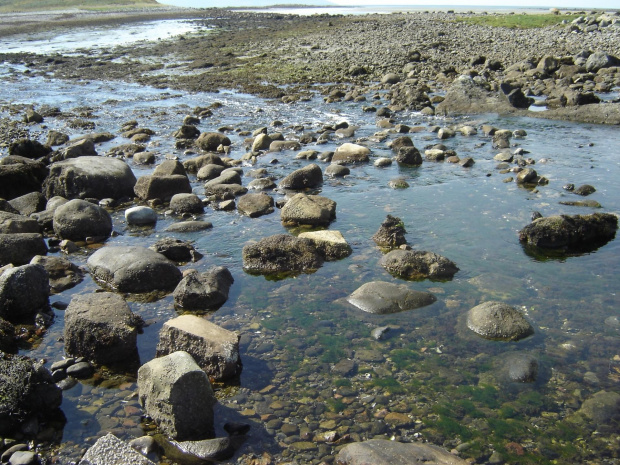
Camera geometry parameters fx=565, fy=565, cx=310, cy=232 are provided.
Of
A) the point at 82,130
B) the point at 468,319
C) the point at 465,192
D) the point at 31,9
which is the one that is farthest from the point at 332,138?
the point at 31,9

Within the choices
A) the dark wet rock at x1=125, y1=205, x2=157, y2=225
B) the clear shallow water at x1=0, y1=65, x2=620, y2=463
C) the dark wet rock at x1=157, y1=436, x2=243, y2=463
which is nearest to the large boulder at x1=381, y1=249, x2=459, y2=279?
the clear shallow water at x1=0, y1=65, x2=620, y2=463

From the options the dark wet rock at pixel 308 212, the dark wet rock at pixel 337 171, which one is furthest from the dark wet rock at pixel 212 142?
the dark wet rock at pixel 308 212

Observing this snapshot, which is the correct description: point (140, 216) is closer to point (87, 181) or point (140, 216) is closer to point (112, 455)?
point (87, 181)

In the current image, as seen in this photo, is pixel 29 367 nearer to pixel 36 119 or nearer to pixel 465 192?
pixel 465 192

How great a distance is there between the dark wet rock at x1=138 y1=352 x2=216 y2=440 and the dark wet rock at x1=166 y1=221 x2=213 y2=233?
6325 millimetres

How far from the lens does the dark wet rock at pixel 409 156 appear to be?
1734 cm

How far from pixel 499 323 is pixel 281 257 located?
424cm

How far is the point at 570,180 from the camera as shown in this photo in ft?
49.9

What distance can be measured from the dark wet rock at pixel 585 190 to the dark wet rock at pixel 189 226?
30.0 feet

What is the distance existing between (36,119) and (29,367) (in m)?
22.4

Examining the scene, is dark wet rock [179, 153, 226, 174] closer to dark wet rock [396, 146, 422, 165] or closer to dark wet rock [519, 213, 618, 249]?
dark wet rock [396, 146, 422, 165]

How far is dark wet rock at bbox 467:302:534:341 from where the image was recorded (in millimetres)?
8344

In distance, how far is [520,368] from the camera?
754cm

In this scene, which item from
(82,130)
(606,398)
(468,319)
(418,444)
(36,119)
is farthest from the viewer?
(36,119)
